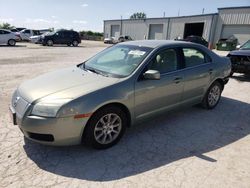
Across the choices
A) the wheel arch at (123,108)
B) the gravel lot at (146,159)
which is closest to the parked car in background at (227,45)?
the gravel lot at (146,159)

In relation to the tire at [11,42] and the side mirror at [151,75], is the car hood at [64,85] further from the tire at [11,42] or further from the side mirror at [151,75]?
the tire at [11,42]

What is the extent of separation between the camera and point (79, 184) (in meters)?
2.78

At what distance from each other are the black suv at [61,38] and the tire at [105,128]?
76.3 feet

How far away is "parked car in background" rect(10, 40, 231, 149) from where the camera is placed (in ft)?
10.1

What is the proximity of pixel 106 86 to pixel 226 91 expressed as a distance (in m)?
5.09

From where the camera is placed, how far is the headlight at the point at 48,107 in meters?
3.01

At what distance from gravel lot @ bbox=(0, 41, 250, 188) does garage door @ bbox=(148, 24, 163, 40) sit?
3803 cm

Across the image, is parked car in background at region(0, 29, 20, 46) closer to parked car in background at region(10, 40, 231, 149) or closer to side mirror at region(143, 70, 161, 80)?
parked car in background at region(10, 40, 231, 149)

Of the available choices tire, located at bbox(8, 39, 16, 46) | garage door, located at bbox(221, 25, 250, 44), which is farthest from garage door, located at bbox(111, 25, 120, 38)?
tire, located at bbox(8, 39, 16, 46)

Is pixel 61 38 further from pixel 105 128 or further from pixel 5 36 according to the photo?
pixel 105 128

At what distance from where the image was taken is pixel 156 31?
41.8m

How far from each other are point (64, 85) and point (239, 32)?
31.8m

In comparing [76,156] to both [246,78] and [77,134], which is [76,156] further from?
[246,78]

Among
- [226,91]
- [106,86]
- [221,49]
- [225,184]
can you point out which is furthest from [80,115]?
[221,49]
